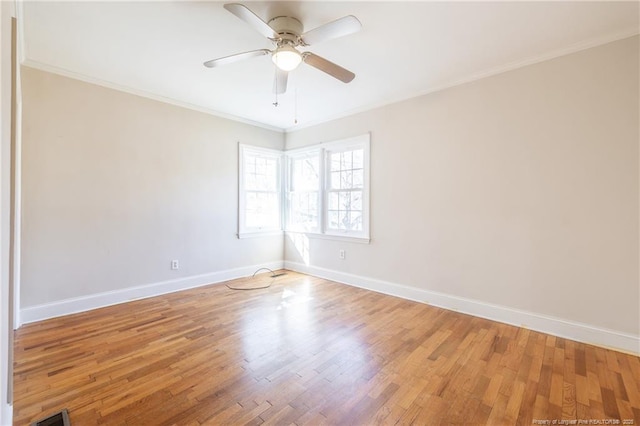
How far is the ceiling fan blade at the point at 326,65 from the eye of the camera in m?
2.23

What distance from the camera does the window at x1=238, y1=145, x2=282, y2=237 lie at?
4680 millimetres

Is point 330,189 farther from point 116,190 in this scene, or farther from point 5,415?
point 5,415

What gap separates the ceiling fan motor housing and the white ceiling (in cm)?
4

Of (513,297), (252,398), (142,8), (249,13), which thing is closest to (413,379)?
(252,398)

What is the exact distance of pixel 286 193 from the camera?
17.3 ft

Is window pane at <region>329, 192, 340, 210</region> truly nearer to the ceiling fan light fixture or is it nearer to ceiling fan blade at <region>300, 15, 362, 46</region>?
the ceiling fan light fixture

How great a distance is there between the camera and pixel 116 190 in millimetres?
3367

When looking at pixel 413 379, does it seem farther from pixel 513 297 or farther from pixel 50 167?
pixel 50 167

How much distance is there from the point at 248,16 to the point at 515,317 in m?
3.49

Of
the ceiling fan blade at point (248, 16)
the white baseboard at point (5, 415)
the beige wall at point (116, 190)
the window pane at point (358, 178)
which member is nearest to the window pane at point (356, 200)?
the window pane at point (358, 178)

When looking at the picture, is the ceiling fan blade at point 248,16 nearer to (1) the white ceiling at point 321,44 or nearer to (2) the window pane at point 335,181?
(1) the white ceiling at point 321,44

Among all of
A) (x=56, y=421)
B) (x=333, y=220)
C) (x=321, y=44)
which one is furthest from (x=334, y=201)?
(x=56, y=421)

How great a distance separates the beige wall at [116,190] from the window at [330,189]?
3.72ft

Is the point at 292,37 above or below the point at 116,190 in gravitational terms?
above
